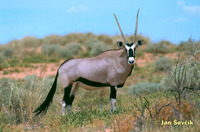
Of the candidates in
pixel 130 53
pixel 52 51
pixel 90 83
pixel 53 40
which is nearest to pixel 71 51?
pixel 52 51

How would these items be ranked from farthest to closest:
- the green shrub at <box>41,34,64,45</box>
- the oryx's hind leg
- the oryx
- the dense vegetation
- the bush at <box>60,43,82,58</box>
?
the green shrub at <box>41,34,64,45</box>, the bush at <box>60,43,82,58</box>, the oryx's hind leg, the oryx, the dense vegetation

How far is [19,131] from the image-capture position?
5742mm

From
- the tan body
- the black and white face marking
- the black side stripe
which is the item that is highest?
the black and white face marking

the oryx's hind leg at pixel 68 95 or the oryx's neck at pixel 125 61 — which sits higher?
the oryx's neck at pixel 125 61

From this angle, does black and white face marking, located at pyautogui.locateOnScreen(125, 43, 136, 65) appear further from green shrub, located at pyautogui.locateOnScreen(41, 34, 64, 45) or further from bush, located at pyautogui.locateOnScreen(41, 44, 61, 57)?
green shrub, located at pyautogui.locateOnScreen(41, 34, 64, 45)

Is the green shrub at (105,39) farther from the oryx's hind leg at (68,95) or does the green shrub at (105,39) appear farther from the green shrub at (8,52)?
the oryx's hind leg at (68,95)

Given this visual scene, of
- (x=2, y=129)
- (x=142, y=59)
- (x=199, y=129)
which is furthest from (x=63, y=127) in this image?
(x=142, y=59)

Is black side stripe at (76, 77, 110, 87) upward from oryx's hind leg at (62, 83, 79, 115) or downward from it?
upward

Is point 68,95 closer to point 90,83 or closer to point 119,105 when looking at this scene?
point 90,83

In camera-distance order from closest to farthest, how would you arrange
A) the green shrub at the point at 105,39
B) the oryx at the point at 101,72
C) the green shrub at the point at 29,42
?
the oryx at the point at 101,72 → the green shrub at the point at 29,42 → the green shrub at the point at 105,39

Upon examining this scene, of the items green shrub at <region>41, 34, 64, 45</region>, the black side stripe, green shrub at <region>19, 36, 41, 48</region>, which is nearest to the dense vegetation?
the black side stripe

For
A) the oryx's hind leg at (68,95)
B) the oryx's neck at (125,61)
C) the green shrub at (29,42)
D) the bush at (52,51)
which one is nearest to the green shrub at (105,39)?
the bush at (52,51)

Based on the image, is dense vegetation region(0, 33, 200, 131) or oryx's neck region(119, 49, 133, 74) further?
oryx's neck region(119, 49, 133, 74)

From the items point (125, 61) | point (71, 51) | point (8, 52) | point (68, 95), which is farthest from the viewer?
point (8, 52)
